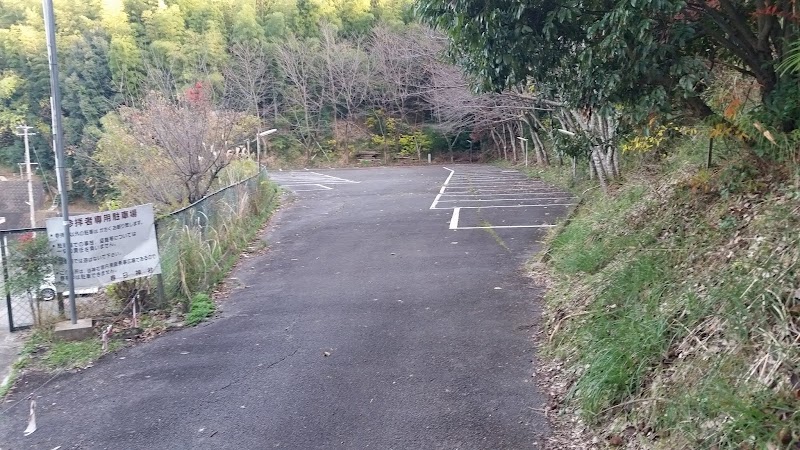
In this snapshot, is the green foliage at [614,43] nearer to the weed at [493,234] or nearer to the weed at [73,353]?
the weed at [73,353]

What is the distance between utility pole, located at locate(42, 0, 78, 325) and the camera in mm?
6848

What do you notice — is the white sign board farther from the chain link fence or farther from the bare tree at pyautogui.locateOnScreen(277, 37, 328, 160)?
the bare tree at pyautogui.locateOnScreen(277, 37, 328, 160)

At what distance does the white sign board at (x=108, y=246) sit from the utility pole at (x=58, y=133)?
105 mm

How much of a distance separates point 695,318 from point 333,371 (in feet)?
10.2

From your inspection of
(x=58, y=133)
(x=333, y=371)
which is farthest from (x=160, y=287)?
(x=333, y=371)

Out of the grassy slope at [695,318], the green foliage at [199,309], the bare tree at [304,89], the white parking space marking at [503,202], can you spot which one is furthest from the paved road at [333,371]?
the bare tree at [304,89]

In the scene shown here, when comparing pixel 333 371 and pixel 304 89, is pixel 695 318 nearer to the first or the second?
pixel 333 371

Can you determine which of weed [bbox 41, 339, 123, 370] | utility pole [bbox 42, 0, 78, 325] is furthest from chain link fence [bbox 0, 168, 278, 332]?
weed [bbox 41, 339, 123, 370]

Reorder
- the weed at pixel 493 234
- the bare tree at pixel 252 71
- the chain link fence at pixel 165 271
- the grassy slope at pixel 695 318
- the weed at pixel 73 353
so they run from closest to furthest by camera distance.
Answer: the grassy slope at pixel 695 318 < the weed at pixel 73 353 < the chain link fence at pixel 165 271 < the weed at pixel 493 234 < the bare tree at pixel 252 71

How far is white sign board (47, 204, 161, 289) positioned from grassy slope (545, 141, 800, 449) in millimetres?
4913

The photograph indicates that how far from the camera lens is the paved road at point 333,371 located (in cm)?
469

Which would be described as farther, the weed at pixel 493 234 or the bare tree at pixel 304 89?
the bare tree at pixel 304 89

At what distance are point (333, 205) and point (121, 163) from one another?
6.40 metres

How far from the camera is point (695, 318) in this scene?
172 inches
